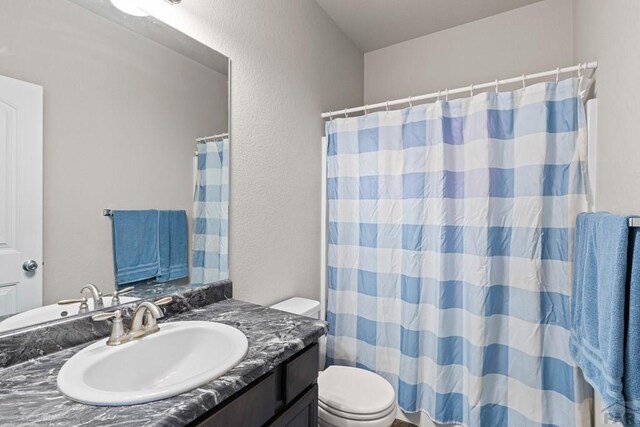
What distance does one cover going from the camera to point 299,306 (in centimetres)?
168

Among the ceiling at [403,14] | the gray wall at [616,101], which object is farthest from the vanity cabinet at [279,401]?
the ceiling at [403,14]

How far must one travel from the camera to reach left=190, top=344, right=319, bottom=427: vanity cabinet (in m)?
0.74

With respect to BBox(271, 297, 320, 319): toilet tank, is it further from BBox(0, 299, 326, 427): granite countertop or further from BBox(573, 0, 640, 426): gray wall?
BBox(573, 0, 640, 426): gray wall

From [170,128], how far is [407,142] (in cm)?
124

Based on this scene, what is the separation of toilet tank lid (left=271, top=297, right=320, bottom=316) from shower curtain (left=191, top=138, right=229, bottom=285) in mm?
399

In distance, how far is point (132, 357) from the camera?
897 mm

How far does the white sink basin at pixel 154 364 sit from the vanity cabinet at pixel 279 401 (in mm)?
86

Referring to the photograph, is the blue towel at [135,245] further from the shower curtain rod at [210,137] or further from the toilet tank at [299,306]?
the toilet tank at [299,306]

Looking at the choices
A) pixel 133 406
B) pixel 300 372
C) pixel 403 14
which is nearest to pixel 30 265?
pixel 133 406

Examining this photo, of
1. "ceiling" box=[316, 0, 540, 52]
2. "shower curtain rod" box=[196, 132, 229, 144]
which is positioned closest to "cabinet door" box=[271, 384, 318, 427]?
"shower curtain rod" box=[196, 132, 229, 144]

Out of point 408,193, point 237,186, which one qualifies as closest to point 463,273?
point 408,193

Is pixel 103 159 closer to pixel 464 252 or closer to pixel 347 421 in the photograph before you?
pixel 347 421

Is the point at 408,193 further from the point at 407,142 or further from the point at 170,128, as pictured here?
the point at 170,128

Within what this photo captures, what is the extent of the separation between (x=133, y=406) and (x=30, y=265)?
53 cm
